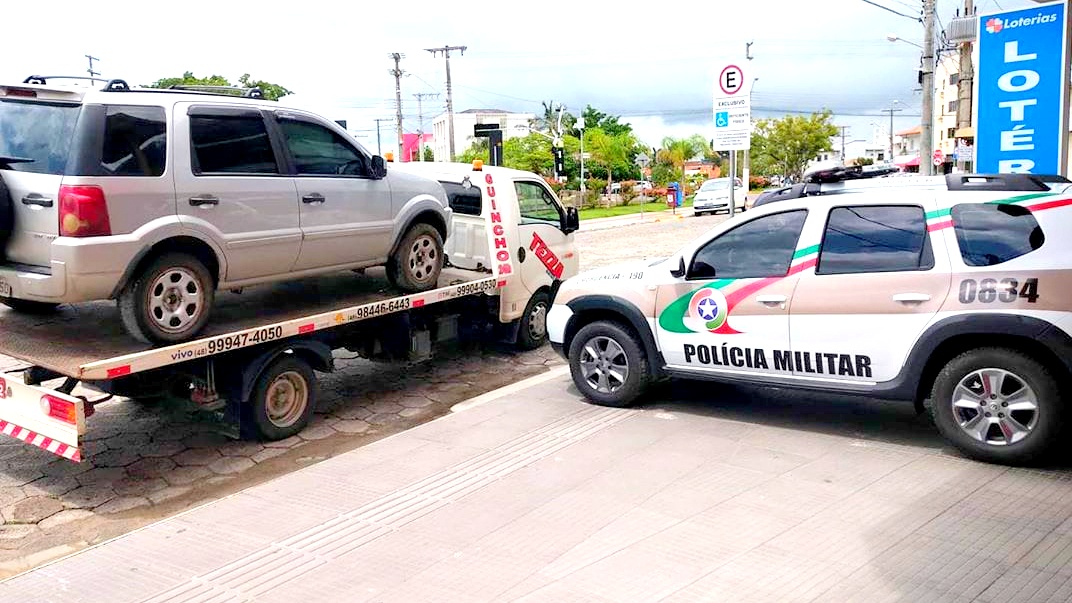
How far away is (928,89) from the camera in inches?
950

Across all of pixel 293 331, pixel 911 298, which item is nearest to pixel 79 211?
pixel 293 331

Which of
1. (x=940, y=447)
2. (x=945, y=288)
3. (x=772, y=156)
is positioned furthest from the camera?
(x=772, y=156)

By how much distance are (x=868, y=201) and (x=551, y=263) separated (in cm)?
461

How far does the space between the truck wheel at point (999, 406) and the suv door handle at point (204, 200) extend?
488 centimetres

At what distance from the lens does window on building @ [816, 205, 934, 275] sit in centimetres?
570

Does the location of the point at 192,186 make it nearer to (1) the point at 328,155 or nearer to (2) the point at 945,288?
(1) the point at 328,155

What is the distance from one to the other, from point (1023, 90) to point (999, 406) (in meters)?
5.68

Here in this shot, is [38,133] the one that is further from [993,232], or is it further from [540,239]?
[993,232]

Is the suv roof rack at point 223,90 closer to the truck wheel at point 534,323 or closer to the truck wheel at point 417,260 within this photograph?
the truck wheel at point 417,260

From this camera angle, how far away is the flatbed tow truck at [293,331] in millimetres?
5699

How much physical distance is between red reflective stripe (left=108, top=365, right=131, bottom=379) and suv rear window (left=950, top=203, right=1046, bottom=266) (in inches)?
204

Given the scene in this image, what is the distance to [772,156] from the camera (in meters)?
78.5

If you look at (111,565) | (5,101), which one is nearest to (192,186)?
(5,101)

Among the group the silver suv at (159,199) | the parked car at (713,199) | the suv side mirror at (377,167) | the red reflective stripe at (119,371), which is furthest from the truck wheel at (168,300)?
the parked car at (713,199)
